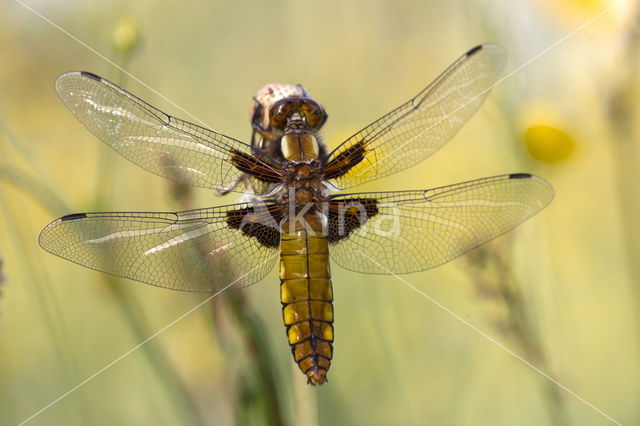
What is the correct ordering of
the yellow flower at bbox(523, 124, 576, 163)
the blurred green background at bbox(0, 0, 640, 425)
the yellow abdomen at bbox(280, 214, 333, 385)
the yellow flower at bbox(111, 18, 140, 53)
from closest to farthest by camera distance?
the yellow abdomen at bbox(280, 214, 333, 385)
the blurred green background at bbox(0, 0, 640, 425)
the yellow flower at bbox(111, 18, 140, 53)
the yellow flower at bbox(523, 124, 576, 163)

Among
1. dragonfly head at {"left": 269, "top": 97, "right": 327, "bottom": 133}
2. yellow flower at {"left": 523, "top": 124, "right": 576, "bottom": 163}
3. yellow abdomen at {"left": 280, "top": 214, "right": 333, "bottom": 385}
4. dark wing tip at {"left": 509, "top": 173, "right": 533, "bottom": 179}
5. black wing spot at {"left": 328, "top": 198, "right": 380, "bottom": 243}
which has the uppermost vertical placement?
dragonfly head at {"left": 269, "top": 97, "right": 327, "bottom": 133}

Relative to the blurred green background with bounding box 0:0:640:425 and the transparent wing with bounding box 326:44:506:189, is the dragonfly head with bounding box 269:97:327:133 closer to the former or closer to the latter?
the transparent wing with bounding box 326:44:506:189

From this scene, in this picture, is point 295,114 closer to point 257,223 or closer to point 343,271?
point 257,223

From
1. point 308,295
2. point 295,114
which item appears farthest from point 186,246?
point 295,114

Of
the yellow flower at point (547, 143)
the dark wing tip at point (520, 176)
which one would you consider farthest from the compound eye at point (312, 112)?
the yellow flower at point (547, 143)

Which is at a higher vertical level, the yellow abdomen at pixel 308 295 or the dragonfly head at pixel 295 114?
the dragonfly head at pixel 295 114

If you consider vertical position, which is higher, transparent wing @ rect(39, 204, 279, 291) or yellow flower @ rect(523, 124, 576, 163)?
yellow flower @ rect(523, 124, 576, 163)

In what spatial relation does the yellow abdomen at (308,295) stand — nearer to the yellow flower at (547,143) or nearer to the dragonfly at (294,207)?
the dragonfly at (294,207)

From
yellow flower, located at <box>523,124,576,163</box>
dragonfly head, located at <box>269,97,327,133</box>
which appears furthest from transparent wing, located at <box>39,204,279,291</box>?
yellow flower, located at <box>523,124,576,163</box>
